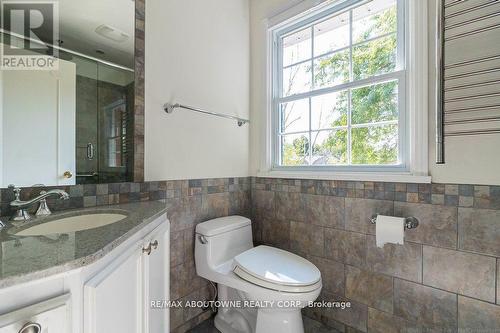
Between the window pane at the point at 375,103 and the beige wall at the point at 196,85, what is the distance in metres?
0.87

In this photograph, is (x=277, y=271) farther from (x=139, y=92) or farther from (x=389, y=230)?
(x=139, y=92)

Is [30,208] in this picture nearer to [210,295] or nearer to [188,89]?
[188,89]

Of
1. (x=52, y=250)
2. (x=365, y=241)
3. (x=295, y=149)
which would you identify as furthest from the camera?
(x=295, y=149)

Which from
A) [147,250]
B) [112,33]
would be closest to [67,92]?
[112,33]

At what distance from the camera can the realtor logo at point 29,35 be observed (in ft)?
3.19

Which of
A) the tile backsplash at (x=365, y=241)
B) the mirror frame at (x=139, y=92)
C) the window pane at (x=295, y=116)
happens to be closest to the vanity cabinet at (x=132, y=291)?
the tile backsplash at (x=365, y=241)

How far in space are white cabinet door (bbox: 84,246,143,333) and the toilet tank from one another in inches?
25.1

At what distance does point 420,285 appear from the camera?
1.27 meters

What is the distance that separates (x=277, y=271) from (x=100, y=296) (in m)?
0.89

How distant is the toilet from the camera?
1190 mm

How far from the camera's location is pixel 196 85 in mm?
1640

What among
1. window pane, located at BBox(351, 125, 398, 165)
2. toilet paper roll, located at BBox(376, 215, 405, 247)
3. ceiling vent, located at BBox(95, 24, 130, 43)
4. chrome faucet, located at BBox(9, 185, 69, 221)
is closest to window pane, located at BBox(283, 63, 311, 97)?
window pane, located at BBox(351, 125, 398, 165)

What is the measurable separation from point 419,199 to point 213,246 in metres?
1.20

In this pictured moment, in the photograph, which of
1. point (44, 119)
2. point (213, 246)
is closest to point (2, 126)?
point (44, 119)
